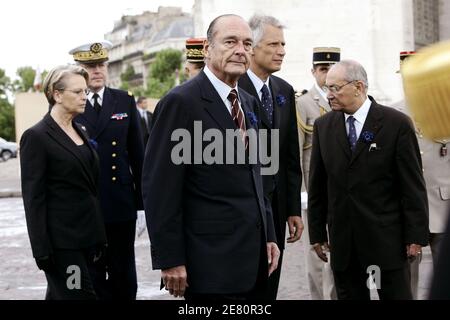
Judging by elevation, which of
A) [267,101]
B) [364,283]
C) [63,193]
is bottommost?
[364,283]

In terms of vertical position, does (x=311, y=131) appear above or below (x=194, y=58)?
below

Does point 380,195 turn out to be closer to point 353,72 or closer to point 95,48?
point 353,72

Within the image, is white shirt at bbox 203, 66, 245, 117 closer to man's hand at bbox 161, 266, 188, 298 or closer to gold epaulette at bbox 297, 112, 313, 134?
man's hand at bbox 161, 266, 188, 298

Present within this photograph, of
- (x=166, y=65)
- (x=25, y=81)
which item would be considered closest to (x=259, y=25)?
(x=25, y=81)

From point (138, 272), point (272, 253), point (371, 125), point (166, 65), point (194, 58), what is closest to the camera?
point (272, 253)

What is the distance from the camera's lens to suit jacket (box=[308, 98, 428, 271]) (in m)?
5.15

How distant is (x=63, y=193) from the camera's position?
209 inches

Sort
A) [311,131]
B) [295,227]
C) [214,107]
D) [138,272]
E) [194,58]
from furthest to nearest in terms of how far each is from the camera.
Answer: [138,272]
[311,131]
[194,58]
[295,227]
[214,107]

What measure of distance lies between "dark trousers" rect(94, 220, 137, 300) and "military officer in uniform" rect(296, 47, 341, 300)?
128cm

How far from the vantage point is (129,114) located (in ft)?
21.2

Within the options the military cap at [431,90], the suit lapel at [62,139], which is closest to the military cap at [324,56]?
the suit lapel at [62,139]

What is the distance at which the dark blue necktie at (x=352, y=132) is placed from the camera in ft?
17.5

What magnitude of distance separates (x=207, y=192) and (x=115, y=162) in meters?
2.26

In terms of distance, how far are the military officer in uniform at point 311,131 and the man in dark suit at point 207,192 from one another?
236 cm
